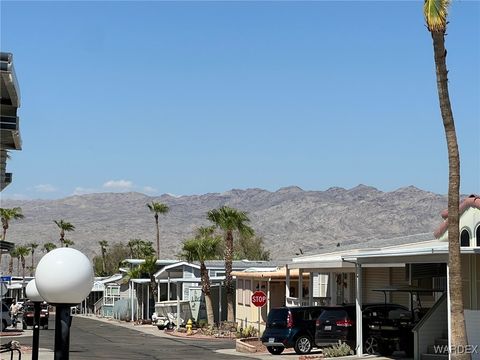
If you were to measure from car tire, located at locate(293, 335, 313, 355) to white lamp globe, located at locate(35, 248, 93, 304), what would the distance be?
22.1 metres

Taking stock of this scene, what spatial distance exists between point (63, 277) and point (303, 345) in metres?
22.4

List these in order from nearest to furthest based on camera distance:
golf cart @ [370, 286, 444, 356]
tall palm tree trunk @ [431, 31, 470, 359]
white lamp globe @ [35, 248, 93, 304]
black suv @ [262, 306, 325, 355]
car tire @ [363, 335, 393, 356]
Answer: white lamp globe @ [35, 248, 93, 304] < tall palm tree trunk @ [431, 31, 470, 359] < golf cart @ [370, 286, 444, 356] < car tire @ [363, 335, 393, 356] < black suv @ [262, 306, 325, 355]

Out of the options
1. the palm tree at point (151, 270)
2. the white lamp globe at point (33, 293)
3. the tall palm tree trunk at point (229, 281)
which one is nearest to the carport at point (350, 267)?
the tall palm tree trunk at point (229, 281)

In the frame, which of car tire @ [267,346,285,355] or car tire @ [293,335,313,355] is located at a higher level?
car tire @ [293,335,313,355]

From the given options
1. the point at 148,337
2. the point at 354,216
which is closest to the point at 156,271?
the point at 148,337

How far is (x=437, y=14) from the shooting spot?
761 inches

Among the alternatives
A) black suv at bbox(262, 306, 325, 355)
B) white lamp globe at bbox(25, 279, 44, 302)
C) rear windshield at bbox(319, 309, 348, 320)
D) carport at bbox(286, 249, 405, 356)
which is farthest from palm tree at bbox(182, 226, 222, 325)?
white lamp globe at bbox(25, 279, 44, 302)

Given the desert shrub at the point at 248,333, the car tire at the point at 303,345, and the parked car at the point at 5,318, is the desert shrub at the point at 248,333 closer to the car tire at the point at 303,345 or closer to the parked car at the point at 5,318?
the car tire at the point at 303,345

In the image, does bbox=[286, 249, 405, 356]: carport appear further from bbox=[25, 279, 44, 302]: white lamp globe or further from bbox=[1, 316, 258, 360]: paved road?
bbox=[25, 279, 44, 302]: white lamp globe

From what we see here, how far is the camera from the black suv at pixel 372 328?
2630 cm

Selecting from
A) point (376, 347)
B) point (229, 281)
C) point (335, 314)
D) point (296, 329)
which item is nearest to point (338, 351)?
point (376, 347)

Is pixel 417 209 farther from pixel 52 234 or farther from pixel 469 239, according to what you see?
pixel 469 239

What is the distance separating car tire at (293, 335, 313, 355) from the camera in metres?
29.9

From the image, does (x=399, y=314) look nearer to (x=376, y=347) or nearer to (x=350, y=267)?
(x=376, y=347)
